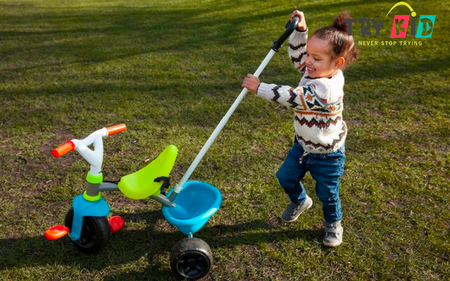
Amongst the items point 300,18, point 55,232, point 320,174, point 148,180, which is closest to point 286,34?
point 300,18

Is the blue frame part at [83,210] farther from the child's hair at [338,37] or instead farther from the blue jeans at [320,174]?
the child's hair at [338,37]

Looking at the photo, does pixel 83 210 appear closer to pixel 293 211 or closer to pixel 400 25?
pixel 293 211

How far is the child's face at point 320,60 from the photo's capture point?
2.10 m

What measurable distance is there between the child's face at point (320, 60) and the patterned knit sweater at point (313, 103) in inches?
1.7

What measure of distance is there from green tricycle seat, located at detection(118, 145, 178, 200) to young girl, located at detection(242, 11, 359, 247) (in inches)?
25.8

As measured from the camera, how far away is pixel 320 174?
7.86ft

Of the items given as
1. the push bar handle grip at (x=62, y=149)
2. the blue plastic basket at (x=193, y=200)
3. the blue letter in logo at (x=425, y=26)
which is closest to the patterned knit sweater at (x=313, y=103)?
the blue plastic basket at (x=193, y=200)

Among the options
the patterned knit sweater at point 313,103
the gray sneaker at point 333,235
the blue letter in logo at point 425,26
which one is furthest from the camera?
the blue letter in logo at point 425,26

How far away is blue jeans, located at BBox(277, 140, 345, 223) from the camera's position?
7.74ft

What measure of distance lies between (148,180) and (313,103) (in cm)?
104

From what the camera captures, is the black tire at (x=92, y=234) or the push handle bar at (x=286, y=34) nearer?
the push handle bar at (x=286, y=34)

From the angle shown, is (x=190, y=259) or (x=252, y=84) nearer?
(x=252, y=84)

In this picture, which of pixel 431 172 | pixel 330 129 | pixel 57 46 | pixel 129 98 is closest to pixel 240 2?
pixel 57 46

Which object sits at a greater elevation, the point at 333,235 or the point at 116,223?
the point at 116,223
